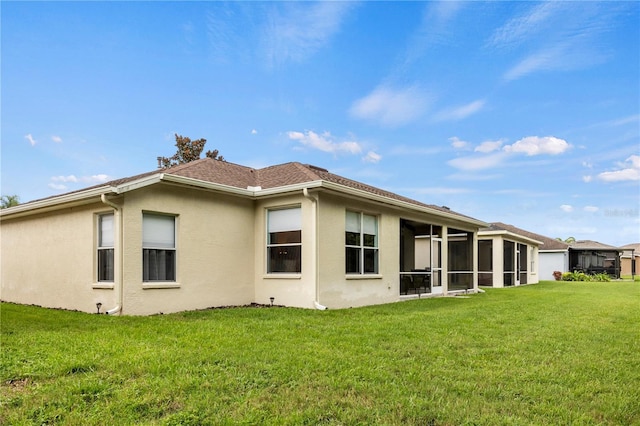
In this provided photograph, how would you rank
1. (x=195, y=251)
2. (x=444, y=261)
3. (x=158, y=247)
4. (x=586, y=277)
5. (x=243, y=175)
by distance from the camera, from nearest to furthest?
1. (x=158, y=247)
2. (x=195, y=251)
3. (x=243, y=175)
4. (x=444, y=261)
5. (x=586, y=277)

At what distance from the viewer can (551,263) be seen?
3794cm

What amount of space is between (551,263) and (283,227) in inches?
1302

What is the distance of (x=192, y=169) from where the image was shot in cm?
1252

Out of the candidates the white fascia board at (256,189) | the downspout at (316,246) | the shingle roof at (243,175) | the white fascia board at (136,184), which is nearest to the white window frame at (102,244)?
the shingle roof at (243,175)

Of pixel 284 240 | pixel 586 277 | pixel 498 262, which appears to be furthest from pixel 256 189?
pixel 586 277

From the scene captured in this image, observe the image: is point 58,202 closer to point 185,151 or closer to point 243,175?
point 243,175

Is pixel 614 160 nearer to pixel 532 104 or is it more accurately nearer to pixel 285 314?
pixel 532 104

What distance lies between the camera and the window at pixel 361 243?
42.0ft

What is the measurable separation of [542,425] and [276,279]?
9.00 m

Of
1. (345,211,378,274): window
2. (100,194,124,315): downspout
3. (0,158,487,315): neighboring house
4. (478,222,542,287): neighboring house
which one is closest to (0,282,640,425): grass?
(100,194,124,315): downspout

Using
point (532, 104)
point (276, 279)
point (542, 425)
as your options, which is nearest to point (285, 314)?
point (276, 279)

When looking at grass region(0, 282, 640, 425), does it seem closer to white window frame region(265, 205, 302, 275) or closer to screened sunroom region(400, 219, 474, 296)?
white window frame region(265, 205, 302, 275)

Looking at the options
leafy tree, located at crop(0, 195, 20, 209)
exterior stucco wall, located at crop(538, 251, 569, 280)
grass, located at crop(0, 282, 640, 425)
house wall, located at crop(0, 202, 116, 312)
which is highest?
leafy tree, located at crop(0, 195, 20, 209)

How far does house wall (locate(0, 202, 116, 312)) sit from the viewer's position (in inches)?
429
